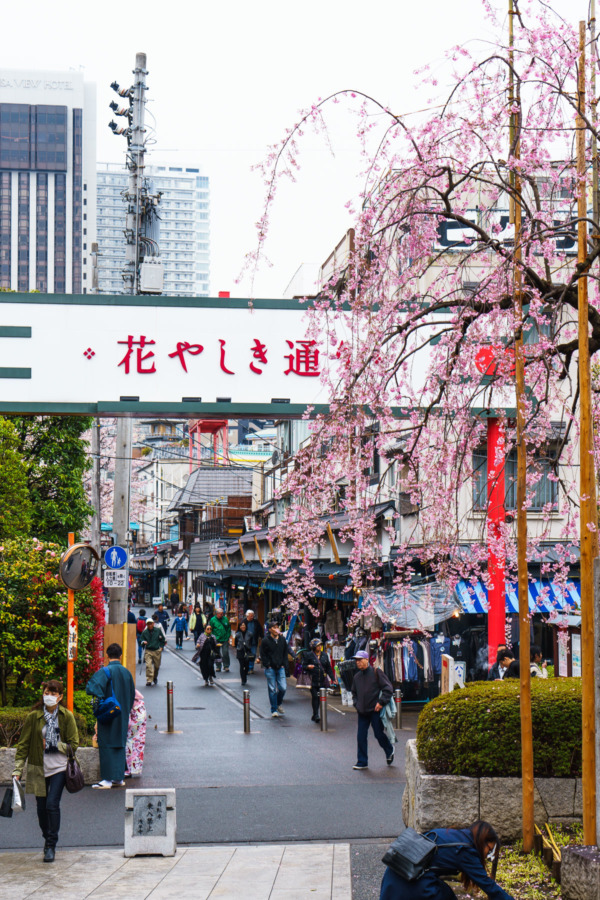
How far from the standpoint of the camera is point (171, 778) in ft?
47.0

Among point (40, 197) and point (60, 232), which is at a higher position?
point (40, 197)

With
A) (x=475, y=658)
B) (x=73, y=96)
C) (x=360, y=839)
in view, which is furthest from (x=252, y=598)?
(x=73, y=96)

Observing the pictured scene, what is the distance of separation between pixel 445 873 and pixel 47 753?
515cm

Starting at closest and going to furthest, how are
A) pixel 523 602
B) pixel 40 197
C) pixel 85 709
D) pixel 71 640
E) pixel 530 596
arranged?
pixel 523 602 < pixel 71 640 < pixel 85 709 < pixel 530 596 < pixel 40 197

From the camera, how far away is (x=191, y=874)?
31.2ft

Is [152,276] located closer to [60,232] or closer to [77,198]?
[60,232]

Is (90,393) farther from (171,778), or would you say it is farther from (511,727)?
(511,727)

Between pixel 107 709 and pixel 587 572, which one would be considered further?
pixel 107 709

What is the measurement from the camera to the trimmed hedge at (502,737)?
32.1 feet

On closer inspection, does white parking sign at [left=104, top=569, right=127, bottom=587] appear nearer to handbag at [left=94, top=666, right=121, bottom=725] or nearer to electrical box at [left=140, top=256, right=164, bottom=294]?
electrical box at [left=140, top=256, right=164, bottom=294]

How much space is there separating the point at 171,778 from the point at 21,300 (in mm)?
7414

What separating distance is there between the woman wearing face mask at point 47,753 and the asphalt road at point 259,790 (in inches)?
33.0

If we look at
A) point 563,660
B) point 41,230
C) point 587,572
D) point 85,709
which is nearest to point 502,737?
point 587,572

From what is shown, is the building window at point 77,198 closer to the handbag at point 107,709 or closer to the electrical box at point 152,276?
the electrical box at point 152,276
